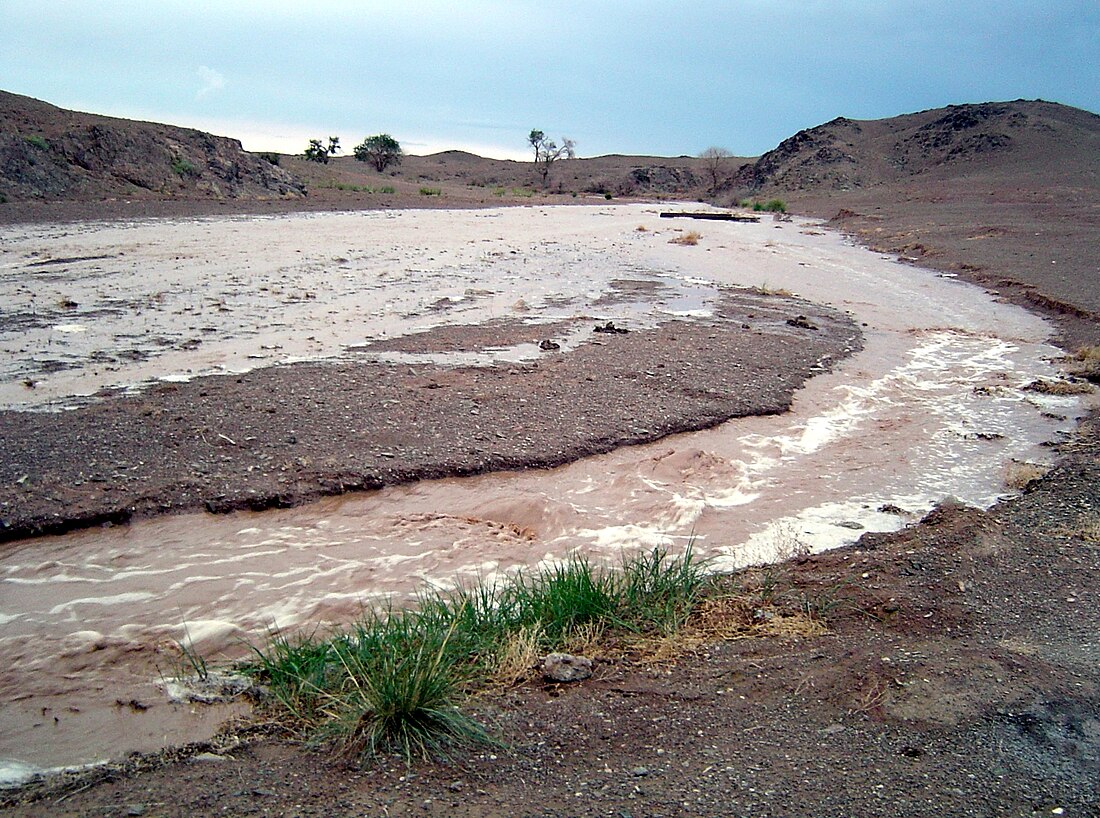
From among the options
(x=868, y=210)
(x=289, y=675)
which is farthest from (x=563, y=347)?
(x=868, y=210)

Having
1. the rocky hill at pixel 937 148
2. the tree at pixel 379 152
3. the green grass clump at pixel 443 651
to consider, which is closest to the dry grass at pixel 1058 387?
the green grass clump at pixel 443 651

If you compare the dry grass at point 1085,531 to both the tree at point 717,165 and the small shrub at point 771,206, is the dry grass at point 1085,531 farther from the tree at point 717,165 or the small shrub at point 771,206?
the tree at point 717,165

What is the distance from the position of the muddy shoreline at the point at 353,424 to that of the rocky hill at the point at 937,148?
44.1m

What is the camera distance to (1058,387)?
10.6m

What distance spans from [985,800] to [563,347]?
839 cm

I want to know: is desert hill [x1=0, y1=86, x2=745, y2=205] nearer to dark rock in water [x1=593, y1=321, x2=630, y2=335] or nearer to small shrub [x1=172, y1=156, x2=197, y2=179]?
small shrub [x1=172, y1=156, x2=197, y2=179]

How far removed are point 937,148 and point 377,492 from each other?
69754 mm

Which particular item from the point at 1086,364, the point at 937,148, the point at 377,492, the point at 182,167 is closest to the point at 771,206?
the point at 937,148

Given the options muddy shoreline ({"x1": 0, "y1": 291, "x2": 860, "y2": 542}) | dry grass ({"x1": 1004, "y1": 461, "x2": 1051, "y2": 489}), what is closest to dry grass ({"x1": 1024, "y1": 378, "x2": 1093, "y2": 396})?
muddy shoreline ({"x1": 0, "y1": 291, "x2": 860, "y2": 542})

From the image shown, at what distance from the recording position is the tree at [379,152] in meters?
84.6

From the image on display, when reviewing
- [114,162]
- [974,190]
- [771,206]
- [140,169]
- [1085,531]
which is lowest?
[1085,531]

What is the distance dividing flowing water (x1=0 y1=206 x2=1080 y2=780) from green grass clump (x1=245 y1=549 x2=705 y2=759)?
0.50m

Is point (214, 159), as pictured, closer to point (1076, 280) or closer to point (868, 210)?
point (868, 210)

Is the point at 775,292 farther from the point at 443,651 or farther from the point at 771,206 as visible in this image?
the point at 771,206
